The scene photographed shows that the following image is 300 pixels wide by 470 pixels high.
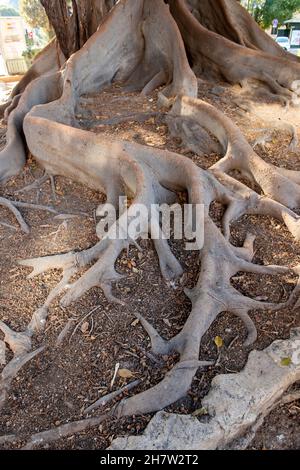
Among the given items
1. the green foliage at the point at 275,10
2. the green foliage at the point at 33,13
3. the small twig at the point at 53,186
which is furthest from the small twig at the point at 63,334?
the green foliage at the point at 33,13

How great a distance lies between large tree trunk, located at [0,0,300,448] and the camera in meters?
2.32

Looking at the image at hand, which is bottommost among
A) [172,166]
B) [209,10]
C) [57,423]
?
[57,423]

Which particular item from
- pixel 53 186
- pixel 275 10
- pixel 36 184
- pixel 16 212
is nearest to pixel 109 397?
pixel 16 212

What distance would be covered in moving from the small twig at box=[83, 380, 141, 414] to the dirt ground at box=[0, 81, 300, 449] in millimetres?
32

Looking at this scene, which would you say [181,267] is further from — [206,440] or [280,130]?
[280,130]

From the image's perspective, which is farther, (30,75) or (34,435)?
(30,75)

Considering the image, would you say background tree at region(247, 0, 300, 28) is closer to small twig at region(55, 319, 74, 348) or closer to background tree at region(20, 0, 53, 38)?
background tree at region(20, 0, 53, 38)

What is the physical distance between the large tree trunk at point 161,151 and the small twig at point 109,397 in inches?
3.3

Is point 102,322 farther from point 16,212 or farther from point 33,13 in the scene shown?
point 33,13

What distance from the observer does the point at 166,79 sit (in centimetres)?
511

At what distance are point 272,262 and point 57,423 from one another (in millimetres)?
1656

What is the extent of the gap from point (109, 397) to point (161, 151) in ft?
6.22

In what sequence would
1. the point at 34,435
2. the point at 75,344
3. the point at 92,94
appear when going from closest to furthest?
the point at 34,435
the point at 75,344
the point at 92,94
